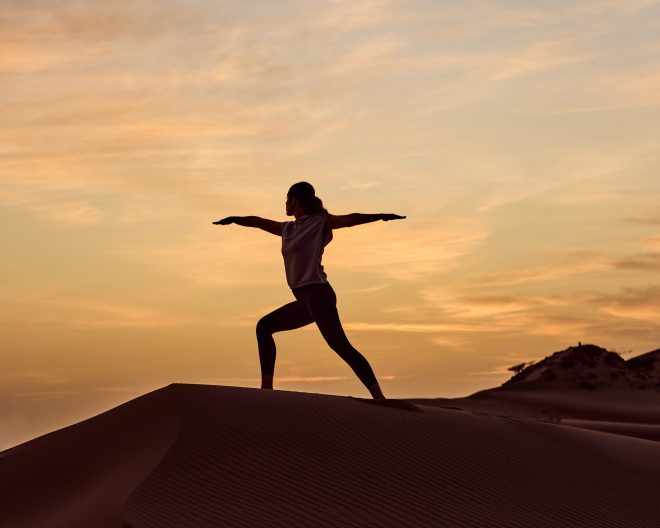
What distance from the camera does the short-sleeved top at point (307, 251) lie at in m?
11.0

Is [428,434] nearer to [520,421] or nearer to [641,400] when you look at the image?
[520,421]

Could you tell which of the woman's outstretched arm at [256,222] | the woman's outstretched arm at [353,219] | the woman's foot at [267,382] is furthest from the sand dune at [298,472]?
the woman's outstretched arm at [353,219]

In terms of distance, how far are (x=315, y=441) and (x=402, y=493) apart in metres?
1.17

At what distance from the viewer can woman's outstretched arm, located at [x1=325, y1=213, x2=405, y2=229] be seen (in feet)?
35.2

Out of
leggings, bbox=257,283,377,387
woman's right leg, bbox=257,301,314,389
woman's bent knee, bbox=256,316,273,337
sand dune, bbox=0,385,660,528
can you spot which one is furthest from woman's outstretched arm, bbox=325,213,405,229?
sand dune, bbox=0,385,660,528

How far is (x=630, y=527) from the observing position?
1062 cm

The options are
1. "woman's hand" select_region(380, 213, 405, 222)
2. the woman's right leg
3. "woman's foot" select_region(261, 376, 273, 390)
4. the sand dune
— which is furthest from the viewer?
"woman's foot" select_region(261, 376, 273, 390)

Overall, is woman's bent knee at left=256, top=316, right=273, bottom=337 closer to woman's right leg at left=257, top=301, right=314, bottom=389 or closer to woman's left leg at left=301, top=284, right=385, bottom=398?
woman's right leg at left=257, top=301, right=314, bottom=389

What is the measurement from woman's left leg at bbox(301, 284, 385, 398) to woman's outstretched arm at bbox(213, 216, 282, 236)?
83 centimetres

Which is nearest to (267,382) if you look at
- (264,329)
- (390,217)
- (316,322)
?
(264,329)

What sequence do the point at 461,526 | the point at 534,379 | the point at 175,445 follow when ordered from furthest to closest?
the point at 534,379, the point at 175,445, the point at 461,526

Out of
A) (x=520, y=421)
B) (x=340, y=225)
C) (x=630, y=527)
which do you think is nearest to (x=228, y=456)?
(x=340, y=225)

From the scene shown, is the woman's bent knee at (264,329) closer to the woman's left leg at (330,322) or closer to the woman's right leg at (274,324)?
the woman's right leg at (274,324)

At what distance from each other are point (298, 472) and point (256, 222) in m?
2.87
